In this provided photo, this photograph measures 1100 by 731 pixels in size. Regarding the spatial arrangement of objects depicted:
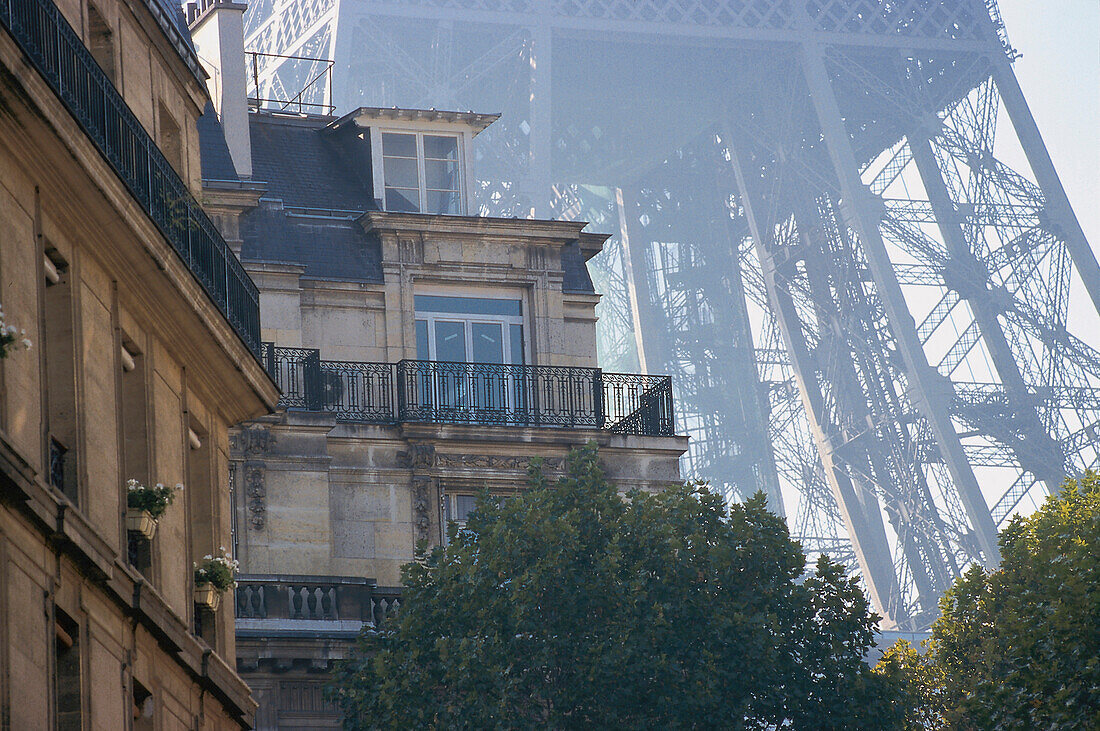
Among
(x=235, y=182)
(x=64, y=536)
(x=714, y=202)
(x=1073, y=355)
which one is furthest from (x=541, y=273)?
(x=714, y=202)

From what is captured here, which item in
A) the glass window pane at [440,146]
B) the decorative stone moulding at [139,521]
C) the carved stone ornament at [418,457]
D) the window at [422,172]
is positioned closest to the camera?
the decorative stone moulding at [139,521]

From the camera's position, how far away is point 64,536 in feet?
58.4

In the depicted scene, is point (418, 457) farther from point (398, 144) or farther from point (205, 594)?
point (205, 594)

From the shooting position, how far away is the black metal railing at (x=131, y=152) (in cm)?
1883

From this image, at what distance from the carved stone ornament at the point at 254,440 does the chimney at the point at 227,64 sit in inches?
196

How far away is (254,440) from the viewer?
33469 mm

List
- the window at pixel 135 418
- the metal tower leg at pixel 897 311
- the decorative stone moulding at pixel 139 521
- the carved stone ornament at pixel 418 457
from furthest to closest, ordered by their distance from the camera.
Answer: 1. the metal tower leg at pixel 897 311
2. the carved stone ornament at pixel 418 457
3. the window at pixel 135 418
4. the decorative stone moulding at pixel 139 521

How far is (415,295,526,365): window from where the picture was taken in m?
36.2

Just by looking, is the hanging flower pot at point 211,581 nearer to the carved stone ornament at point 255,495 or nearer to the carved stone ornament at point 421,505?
the carved stone ornament at point 255,495

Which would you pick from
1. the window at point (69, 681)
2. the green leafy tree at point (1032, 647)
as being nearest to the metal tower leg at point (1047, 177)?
the green leafy tree at point (1032, 647)

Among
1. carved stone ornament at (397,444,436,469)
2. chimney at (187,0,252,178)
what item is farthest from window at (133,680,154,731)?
chimney at (187,0,252,178)

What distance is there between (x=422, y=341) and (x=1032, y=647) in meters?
11.4

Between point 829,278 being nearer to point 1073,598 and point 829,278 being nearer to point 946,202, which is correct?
point 946,202

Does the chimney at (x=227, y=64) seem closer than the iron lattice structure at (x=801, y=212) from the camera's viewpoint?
Yes
